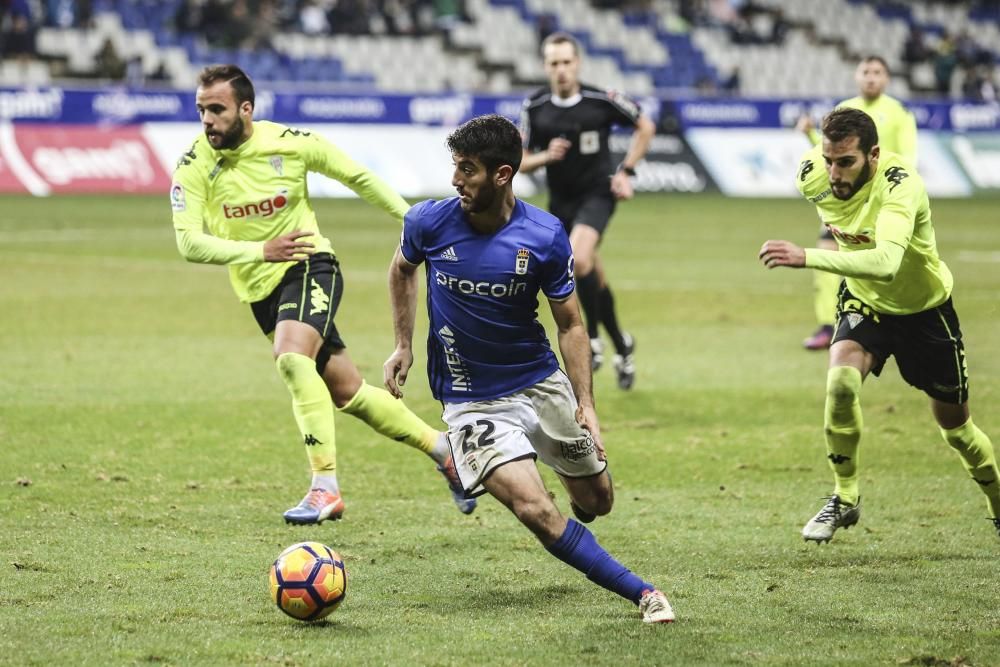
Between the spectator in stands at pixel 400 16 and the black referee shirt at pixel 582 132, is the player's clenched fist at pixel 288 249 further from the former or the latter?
the spectator in stands at pixel 400 16

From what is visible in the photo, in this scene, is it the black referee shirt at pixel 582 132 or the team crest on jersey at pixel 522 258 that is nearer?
the team crest on jersey at pixel 522 258

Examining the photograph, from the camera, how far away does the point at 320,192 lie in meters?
30.8

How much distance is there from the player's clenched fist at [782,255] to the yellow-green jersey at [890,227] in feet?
2.15

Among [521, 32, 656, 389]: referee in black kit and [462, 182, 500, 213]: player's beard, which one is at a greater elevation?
[462, 182, 500, 213]: player's beard

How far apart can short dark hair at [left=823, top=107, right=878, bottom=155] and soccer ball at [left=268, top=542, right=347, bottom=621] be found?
116 inches

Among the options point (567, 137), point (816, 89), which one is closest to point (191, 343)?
point (567, 137)

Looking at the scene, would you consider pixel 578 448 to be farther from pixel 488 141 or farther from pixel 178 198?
pixel 178 198

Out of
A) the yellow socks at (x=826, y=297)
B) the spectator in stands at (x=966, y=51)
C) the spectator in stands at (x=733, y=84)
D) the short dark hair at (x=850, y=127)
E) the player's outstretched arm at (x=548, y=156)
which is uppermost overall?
the short dark hair at (x=850, y=127)

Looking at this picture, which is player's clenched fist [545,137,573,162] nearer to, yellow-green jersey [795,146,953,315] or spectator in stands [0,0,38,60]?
yellow-green jersey [795,146,953,315]

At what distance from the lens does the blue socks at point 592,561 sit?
5.73 meters

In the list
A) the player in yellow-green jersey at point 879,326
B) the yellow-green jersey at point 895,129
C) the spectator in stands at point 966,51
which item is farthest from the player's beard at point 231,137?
the spectator in stands at point 966,51

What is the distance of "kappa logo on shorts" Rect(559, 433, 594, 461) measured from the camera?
615 cm

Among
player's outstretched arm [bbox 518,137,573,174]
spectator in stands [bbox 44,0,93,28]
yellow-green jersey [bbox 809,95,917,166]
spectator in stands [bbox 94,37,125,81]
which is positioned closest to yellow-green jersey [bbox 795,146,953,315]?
player's outstretched arm [bbox 518,137,573,174]

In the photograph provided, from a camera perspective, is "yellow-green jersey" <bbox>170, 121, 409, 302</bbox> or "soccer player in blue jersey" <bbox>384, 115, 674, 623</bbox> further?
"yellow-green jersey" <bbox>170, 121, 409, 302</bbox>
